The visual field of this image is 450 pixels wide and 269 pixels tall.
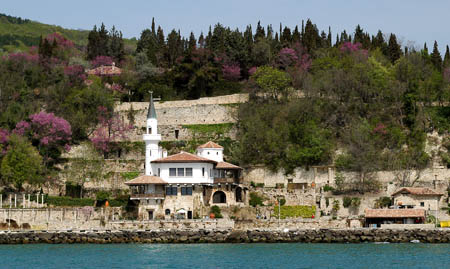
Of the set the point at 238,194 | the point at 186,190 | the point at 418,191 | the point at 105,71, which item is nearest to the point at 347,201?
the point at 418,191

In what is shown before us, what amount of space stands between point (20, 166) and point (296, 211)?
22.3 m

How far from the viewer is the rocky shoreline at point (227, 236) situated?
64.1 metres

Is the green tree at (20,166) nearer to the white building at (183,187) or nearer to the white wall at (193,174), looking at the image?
the white building at (183,187)

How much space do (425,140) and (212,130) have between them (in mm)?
19019

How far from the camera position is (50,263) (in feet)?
176

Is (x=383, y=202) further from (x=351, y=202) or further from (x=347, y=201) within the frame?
(x=347, y=201)

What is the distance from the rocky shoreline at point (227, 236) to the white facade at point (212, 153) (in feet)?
34.5

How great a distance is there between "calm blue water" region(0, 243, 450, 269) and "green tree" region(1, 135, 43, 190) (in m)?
9.46

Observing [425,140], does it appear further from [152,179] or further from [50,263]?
[50,263]

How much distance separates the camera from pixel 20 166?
2894 inches

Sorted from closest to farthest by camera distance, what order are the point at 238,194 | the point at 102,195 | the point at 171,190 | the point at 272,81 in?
the point at 171,190 → the point at 102,195 → the point at 238,194 → the point at 272,81

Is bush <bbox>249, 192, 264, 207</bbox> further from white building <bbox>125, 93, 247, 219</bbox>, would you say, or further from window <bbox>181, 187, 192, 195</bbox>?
window <bbox>181, 187, 192, 195</bbox>

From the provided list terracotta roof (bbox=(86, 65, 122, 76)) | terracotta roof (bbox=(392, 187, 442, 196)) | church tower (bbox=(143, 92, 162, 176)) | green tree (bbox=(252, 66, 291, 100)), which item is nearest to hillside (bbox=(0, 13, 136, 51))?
terracotta roof (bbox=(86, 65, 122, 76))

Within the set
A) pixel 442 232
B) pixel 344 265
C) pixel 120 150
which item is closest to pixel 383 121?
pixel 442 232
